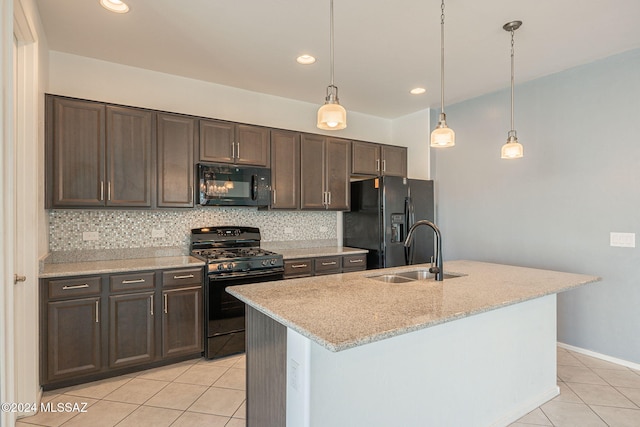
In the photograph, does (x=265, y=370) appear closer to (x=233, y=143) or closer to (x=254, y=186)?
(x=254, y=186)

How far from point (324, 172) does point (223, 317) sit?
1.95 m

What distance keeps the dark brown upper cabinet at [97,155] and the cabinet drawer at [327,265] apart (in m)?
1.74

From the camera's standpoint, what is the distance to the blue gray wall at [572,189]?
298 cm

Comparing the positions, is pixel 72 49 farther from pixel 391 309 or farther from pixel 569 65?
pixel 569 65

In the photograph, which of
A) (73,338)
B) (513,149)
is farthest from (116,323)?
(513,149)

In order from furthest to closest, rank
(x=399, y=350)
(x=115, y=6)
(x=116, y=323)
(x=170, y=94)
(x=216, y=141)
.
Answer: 1. (x=170, y=94)
2. (x=216, y=141)
3. (x=116, y=323)
4. (x=115, y=6)
5. (x=399, y=350)

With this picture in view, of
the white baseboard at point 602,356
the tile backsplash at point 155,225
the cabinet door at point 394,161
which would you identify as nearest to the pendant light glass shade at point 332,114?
the tile backsplash at point 155,225

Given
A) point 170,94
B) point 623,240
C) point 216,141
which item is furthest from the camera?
point 170,94

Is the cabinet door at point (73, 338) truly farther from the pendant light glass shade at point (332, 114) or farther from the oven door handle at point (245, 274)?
the pendant light glass shade at point (332, 114)

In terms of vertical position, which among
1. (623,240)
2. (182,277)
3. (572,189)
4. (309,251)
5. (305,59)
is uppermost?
(305,59)

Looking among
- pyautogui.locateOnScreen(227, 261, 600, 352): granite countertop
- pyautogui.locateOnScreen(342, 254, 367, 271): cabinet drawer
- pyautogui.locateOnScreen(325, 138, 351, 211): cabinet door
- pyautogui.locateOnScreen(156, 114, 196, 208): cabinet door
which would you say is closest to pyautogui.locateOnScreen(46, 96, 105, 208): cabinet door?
pyautogui.locateOnScreen(156, 114, 196, 208): cabinet door

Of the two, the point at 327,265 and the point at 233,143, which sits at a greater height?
the point at 233,143

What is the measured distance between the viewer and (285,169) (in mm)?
3811

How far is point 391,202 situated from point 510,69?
1.72 m
